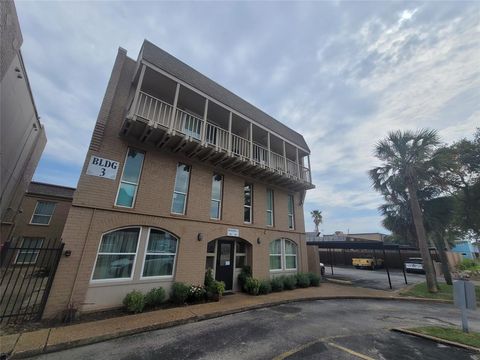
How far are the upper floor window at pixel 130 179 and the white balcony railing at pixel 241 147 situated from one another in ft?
15.5

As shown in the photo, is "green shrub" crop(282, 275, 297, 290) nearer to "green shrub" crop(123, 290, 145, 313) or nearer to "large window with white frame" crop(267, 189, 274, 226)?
"large window with white frame" crop(267, 189, 274, 226)

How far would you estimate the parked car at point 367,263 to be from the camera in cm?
2597

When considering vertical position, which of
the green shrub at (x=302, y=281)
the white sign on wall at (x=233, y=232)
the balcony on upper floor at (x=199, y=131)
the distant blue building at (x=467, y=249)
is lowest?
the green shrub at (x=302, y=281)

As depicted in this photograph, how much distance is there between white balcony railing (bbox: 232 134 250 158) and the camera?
36.8ft

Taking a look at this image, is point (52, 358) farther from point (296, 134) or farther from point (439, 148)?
point (439, 148)

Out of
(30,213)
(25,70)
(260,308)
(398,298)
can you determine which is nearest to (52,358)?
(260,308)

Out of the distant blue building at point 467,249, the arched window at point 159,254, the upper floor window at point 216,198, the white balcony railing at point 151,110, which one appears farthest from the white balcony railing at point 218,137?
the distant blue building at point 467,249

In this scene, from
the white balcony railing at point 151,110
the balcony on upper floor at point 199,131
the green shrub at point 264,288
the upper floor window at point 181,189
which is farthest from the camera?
the green shrub at point 264,288

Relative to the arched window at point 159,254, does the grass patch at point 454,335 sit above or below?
below

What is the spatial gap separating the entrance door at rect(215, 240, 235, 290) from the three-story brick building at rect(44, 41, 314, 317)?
0.15 feet

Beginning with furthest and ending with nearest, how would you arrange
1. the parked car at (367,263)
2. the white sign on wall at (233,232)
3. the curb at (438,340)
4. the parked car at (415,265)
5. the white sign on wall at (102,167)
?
the parked car at (367,263) < the parked car at (415,265) < the white sign on wall at (233,232) < the white sign on wall at (102,167) < the curb at (438,340)

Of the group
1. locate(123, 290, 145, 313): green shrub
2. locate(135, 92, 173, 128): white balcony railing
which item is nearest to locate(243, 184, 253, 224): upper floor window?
locate(135, 92, 173, 128): white balcony railing

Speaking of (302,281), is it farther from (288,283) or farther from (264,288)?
(264,288)

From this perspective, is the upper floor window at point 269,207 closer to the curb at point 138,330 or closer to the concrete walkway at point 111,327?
the curb at point 138,330
